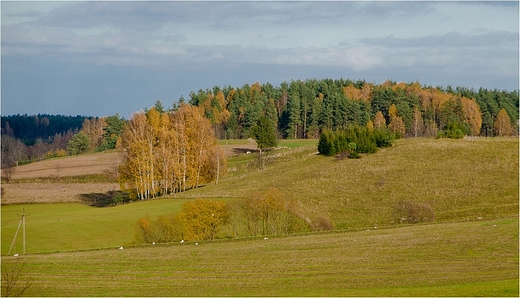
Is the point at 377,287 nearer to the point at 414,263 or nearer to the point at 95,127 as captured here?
the point at 414,263

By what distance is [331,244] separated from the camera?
142ft

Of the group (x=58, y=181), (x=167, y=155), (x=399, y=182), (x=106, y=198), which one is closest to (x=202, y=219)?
(x=399, y=182)

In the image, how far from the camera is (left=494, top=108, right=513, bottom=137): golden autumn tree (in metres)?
138

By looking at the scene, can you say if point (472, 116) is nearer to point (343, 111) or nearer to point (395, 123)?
point (395, 123)

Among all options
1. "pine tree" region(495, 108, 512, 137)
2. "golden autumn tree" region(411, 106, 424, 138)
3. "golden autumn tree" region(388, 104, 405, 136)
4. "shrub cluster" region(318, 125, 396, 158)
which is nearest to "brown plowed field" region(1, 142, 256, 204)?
"shrub cluster" region(318, 125, 396, 158)

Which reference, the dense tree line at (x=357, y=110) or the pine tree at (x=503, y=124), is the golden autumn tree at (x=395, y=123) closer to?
the dense tree line at (x=357, y=110)

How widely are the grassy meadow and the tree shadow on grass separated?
313 centimetres

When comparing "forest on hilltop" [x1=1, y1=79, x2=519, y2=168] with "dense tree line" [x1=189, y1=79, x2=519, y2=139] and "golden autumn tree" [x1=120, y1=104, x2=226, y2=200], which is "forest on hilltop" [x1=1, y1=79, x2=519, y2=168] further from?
"golden autumn tree" [x1=120, y1=104, x2=226, y2=200]

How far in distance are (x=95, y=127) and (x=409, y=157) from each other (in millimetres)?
130353

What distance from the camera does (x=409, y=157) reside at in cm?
8106

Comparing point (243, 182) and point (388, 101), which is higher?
point (388, 101)

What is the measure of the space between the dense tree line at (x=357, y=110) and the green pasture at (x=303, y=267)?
87.2 metres

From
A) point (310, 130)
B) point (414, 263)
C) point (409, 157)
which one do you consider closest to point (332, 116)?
point (310, 130)

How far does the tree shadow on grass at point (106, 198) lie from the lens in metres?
76.6
